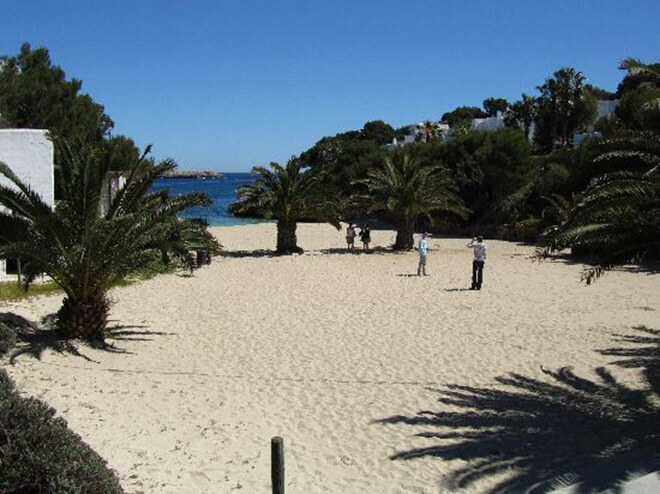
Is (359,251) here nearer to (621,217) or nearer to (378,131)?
(621,217)

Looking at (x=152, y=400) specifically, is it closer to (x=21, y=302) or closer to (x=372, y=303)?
(x=21, y=302)

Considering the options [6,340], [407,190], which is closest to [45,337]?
[6,340]

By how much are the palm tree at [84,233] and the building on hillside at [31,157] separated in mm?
5108

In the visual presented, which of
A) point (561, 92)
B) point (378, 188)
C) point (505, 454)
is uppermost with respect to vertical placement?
point (561, 92)

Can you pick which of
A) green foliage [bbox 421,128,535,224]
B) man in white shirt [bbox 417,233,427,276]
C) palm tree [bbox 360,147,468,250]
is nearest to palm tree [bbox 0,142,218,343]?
man in white shirt [bbox 417,233,427,276]

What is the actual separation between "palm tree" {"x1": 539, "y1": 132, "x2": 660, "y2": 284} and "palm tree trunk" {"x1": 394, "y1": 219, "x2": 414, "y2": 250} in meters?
18.9

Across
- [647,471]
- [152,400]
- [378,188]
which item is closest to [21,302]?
[152,400]

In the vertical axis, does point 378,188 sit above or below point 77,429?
above

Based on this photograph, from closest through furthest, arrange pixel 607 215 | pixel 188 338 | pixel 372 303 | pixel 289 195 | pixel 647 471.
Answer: pixel 647 471 → pixel 607 215 → pixel 188 338 → pixel 372 303 → pixel 289 195

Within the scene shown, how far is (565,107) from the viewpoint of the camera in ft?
181

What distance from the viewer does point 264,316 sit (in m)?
14.2

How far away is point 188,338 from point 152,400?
11.9ft

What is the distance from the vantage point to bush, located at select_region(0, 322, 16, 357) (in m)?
9.66

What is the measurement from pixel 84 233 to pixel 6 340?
1.92 m
